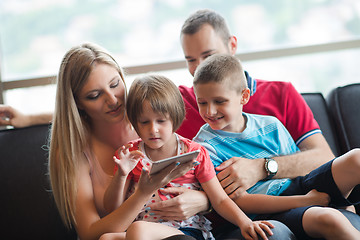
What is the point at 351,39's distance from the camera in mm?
3234

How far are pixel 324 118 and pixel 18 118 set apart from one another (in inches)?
68.7

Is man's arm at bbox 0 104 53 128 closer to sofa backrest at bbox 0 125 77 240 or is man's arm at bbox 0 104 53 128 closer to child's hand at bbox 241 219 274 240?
sofa backrest at bbox 0 125 77 240

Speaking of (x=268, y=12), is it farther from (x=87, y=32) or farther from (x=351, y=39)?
(x=87, y=32)

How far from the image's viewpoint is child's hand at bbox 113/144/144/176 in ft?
4.98

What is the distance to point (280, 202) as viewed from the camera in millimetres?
1632

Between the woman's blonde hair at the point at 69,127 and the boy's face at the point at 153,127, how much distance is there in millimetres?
330

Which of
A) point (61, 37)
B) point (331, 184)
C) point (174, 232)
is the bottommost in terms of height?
point (174, 232)

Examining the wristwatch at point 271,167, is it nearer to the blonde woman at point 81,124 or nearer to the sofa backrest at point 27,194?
the blonde woman at point 81,124

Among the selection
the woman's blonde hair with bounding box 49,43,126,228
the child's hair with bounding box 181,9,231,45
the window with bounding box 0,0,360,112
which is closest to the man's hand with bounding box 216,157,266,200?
the woman's blonde hair with bounding box 49,43,126,228

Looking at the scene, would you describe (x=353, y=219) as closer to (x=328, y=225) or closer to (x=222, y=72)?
(x=328, y=225)

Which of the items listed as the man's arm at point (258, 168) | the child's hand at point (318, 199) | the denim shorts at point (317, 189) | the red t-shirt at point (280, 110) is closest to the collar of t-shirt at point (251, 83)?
the red t-shirt at point (280, 110)

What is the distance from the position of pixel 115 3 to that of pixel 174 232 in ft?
7.95

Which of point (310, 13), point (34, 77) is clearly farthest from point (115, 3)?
point (310, 13)

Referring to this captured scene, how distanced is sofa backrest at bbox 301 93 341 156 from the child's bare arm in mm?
641
